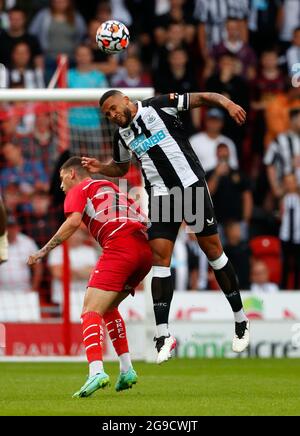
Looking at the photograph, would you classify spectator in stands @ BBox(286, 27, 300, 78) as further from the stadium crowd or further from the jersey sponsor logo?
the jersey sponsor logo

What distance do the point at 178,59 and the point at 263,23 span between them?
2498 millimetres

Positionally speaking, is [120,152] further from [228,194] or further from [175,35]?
[175,35]

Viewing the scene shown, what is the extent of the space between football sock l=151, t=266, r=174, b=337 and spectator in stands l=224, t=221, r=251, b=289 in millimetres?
6595

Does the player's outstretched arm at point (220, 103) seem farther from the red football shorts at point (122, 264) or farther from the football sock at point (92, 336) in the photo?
the football sock at point (92, 336)

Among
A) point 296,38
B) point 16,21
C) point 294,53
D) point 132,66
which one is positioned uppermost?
point 16,21

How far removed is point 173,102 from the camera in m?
11.6

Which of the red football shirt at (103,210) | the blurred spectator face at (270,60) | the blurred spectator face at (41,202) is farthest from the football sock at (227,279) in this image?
the blurred spectator face at (270,60)

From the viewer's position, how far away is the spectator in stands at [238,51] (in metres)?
21.1

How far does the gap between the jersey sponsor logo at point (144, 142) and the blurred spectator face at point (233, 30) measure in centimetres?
954

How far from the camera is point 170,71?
20.7 m

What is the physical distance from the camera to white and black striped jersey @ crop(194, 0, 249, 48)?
21469 millimetres

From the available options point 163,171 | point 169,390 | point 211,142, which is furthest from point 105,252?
point 211,142
